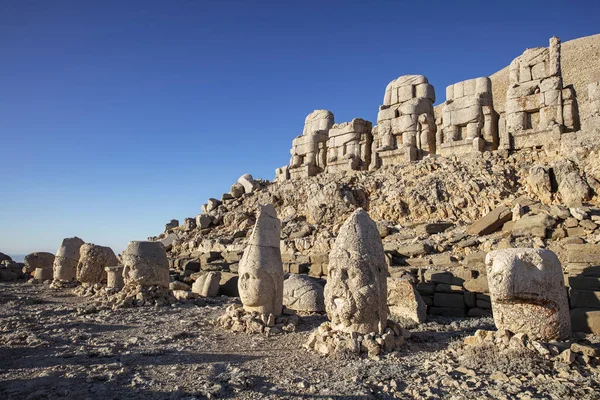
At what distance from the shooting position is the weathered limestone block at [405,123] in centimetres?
1631

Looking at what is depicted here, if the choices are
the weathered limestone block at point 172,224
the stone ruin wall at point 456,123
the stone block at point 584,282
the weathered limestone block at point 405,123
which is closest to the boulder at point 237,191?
the stone ruin wall at point 456,123

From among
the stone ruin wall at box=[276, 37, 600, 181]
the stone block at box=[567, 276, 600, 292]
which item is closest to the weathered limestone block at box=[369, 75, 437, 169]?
the stone ruin wall at box=[276, 37, 600, 181]

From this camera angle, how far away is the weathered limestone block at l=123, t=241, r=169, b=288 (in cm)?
939

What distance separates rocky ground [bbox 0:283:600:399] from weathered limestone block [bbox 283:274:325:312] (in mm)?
1051

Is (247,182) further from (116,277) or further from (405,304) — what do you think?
(405,304)

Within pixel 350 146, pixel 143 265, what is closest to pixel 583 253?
pixel 143 265

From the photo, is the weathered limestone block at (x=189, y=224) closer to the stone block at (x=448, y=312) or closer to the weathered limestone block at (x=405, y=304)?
the weathered limestone block at (x=405, y=304)

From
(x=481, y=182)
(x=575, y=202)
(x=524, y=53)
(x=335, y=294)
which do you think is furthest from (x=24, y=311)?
(x=524, y=53)

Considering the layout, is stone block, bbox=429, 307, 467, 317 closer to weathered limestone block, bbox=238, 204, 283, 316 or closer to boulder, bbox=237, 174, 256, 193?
weathered limestone block, bbox=238, 204, 283, 316

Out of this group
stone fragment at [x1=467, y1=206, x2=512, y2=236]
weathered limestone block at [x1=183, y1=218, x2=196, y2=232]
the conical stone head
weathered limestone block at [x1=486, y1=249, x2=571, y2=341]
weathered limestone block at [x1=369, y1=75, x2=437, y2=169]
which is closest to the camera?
weathered limestone block at [x1=486, y1=249, x2=571, y2=341]

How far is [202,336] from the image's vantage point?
6527 mm

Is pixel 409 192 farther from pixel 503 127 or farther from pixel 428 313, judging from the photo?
pixel 428 313

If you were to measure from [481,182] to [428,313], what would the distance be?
246 inches

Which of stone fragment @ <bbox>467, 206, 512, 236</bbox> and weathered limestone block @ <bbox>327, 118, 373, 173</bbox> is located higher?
weathered limestone block @ <bbox>327, 118, 373, 173</bbox>
